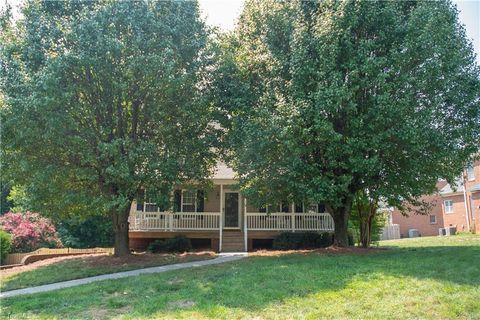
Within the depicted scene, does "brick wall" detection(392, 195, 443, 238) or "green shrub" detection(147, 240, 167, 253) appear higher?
"brick wall" detection(392, 195, 443, 238)

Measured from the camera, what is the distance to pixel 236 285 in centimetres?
875

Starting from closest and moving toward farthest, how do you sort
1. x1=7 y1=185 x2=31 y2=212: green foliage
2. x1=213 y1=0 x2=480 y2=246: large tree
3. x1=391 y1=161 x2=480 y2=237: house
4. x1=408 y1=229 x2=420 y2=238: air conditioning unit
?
x1=213 y1=0 x2=480 y2=246: large tree
x1=7 y1=185 x2=31 y2=212: green foliage
x1=391 y1=161 x2=480 y2=237: house
x1=408 y1=229 x2=420 y2=238: air conditioning unit

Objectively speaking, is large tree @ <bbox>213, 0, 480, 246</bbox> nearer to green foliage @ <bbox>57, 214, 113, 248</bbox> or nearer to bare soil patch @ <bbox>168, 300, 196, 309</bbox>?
bare soil patch @ <bbox>168, 300, 196, 309</bbox>

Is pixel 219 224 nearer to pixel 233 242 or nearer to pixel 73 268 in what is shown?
pixel 233 242

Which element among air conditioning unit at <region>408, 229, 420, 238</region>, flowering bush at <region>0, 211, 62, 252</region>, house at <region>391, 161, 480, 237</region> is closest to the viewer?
flowering bush at <region>0, 211, 62, 252</region>

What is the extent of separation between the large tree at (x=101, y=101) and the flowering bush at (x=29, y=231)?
179 inches

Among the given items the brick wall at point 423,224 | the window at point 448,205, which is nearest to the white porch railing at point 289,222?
the window at point 448,205

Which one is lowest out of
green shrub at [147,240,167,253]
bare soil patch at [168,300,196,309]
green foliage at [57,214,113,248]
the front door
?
bare soil patch at [168,300,196,309]

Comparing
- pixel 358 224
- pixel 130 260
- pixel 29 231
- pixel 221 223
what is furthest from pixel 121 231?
pixel 358 224

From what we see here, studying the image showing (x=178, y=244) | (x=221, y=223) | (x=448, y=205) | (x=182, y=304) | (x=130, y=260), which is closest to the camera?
(x=182, y=304)

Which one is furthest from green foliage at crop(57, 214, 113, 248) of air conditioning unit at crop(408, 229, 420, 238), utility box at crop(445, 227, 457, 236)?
air conditioning unit at crop(408, 229, 420, 238)

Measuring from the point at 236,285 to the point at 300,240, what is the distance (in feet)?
33.3

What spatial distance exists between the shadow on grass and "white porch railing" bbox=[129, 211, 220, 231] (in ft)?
27.0

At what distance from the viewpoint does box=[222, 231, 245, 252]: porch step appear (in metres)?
18.8
